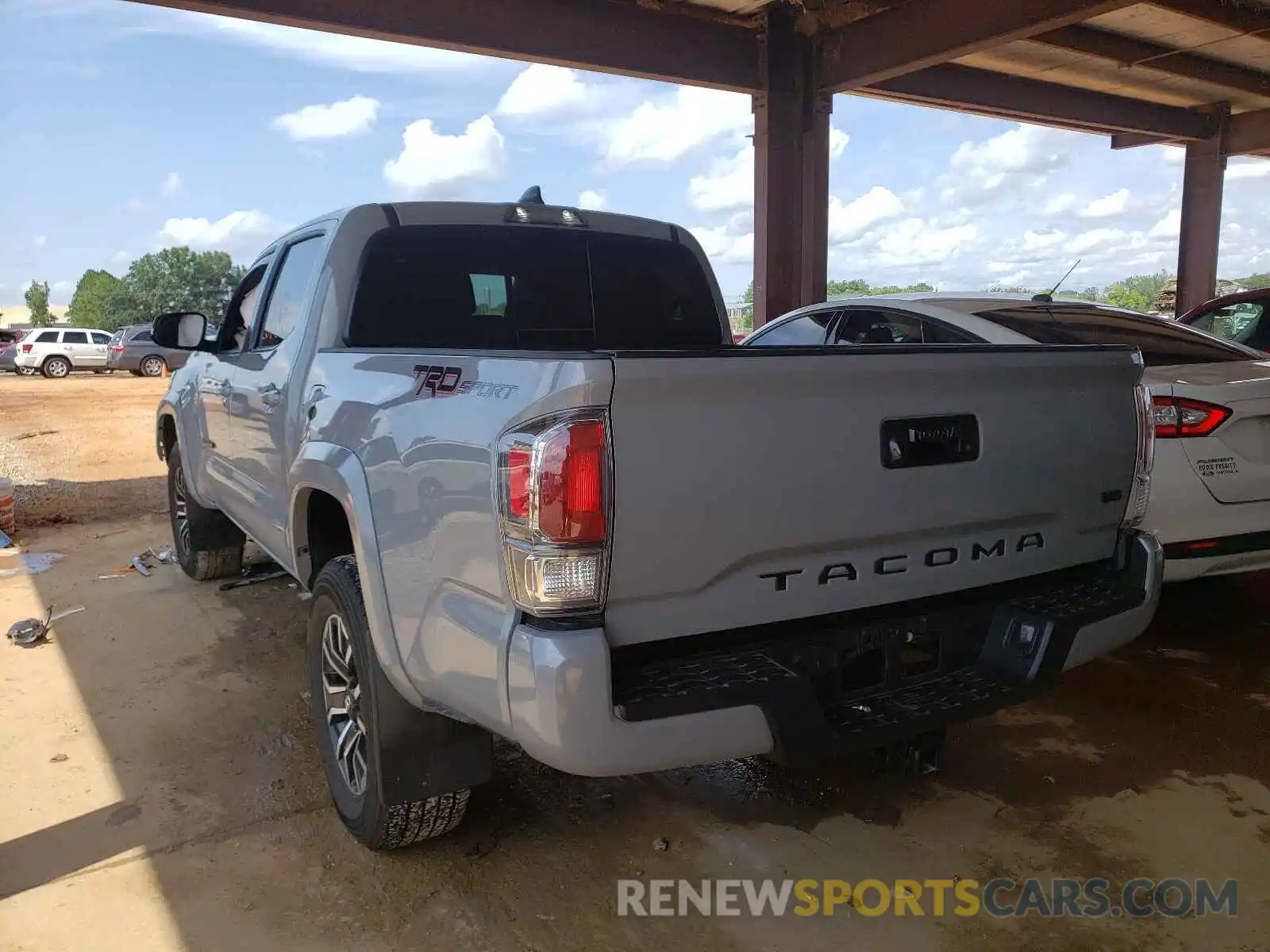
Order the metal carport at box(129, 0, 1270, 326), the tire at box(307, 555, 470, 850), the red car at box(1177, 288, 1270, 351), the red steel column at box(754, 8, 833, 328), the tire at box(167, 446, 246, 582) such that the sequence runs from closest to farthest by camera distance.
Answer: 1. the tire at box(307, 555, 470, 850)
2. the tire at box(167, 446, 246, 582)
3. the red car at box(1177, 288, 1270, 351)
4. the metal carport at box(129, 0, 1270, 326)
5. the red steel column at box(754, 8, 833, 328)

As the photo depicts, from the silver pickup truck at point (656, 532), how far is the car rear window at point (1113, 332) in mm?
2231

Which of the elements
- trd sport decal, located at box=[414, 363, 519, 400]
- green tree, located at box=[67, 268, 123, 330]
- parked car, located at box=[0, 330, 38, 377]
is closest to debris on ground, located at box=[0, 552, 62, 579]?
trd sport decal, located at box=[414, 363, 519, 400]

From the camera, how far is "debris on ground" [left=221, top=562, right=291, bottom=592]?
5.96 m

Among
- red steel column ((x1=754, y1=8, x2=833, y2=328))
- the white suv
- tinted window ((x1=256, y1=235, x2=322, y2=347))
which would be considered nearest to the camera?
tinted window ((x1=256, y1=235, x2=322, y2=347))

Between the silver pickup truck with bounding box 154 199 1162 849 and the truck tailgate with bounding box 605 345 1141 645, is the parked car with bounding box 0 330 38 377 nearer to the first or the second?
the silver pickup truck with bounding box 154 199 1162 849

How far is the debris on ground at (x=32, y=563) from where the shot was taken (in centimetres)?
635

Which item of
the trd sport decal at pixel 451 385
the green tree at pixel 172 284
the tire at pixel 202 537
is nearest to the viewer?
the trd sport decal at pixel 451 385

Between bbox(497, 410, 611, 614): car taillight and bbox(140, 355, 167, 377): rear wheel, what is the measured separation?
2984 cm

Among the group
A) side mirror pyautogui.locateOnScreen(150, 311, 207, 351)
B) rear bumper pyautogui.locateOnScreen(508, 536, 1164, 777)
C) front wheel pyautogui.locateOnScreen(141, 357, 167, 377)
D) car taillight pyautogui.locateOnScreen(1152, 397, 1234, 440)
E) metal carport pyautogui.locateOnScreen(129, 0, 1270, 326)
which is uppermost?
metal carport pyautogui.locateOnScreen(129, 0, 1270, 326)

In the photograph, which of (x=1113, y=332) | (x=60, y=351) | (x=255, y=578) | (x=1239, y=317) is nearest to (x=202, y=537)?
(x=255, y=578)

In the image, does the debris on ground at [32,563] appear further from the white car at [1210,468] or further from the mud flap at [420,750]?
the white car at [1210,468]

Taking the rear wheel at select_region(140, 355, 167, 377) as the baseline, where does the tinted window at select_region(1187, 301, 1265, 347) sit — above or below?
above

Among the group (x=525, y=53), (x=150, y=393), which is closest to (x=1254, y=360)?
(x=525, y=53)

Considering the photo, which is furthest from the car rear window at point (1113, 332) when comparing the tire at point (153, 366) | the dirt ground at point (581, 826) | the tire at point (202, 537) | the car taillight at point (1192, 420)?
the tire at point (153, 366)
